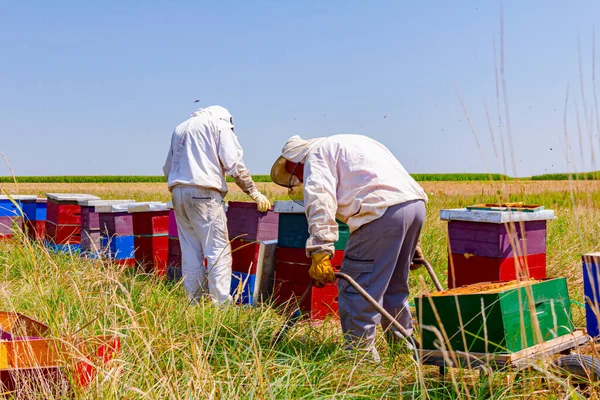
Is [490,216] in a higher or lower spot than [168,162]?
lower

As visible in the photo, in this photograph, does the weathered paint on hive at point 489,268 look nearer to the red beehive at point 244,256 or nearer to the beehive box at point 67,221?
the red beehive at point 244,256

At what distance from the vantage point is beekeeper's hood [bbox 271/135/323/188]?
3973mm

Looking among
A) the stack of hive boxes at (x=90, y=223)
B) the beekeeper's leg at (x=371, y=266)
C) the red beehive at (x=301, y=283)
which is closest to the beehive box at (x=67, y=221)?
the stack of hive boxes at (x=90, y=223)

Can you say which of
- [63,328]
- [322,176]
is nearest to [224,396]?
[63,328]

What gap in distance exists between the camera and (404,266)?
4102 mm

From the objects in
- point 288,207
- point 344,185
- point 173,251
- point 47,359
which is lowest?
point 47,359

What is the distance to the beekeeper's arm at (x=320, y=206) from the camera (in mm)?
3693

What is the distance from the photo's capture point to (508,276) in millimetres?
4824

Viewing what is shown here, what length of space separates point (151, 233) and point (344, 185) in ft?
12.2

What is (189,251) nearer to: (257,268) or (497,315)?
(257,268)

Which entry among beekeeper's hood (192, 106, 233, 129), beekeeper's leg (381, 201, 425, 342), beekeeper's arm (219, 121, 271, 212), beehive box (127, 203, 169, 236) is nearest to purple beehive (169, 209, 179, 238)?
beehive box (127, 203, 169, 236)

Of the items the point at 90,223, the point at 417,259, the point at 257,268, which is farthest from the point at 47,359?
the point at 90,223

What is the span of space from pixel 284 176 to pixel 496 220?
1.65m

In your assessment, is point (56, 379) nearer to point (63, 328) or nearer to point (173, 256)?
point (63, 328)
